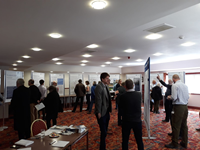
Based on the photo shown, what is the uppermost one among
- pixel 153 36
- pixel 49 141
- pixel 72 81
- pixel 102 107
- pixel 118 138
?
pixel 153 36

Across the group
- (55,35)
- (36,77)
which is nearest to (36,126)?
(55,35)

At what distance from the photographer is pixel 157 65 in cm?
1030

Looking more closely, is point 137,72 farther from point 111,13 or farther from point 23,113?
point 111,13

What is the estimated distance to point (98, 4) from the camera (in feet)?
6.19

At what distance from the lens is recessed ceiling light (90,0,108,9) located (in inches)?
72.7

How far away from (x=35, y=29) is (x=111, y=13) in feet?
4.68

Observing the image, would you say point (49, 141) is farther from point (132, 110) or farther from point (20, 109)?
point (20, 109)

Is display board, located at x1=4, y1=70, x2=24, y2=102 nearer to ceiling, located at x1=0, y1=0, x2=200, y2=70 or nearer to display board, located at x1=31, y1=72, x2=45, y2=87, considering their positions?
display board, located at x1=31, y1=72, x2=45, y2=87

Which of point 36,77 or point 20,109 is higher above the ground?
point 36,77

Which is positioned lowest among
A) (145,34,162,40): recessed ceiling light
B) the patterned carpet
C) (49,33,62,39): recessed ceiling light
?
the patterned carpet

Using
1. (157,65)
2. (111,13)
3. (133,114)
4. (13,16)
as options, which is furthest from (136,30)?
(157,65)

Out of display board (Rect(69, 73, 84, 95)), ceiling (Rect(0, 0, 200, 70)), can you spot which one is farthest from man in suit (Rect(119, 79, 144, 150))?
display board (Rect(69, 73, 84, 95))

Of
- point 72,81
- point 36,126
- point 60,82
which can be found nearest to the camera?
point 36,126

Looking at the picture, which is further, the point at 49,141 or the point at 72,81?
the point at 72,81
